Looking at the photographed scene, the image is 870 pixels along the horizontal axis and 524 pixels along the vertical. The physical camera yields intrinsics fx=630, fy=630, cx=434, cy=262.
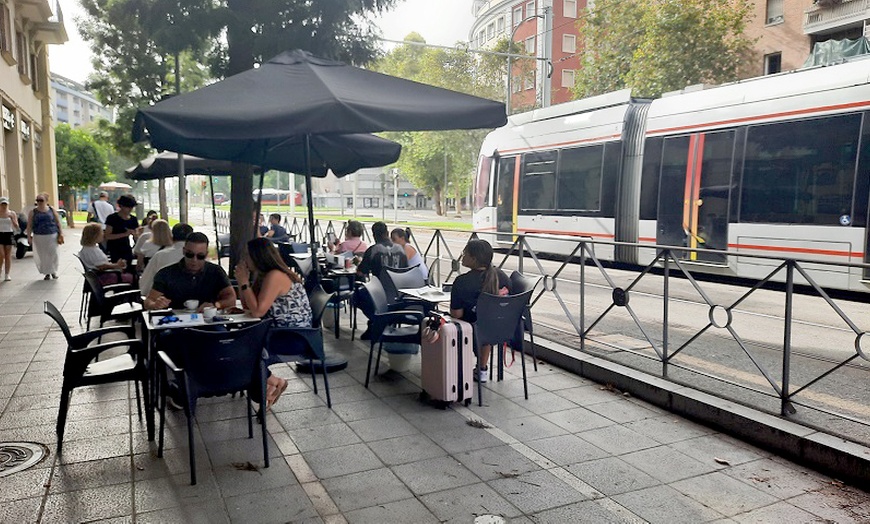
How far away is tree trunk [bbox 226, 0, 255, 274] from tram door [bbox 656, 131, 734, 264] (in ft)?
24.4

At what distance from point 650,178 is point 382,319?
8419mm

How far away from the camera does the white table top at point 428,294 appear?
5469mm

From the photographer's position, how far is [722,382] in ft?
16.6

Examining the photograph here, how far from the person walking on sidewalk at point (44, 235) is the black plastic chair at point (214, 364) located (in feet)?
32.6

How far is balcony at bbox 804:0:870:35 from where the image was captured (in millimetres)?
21562

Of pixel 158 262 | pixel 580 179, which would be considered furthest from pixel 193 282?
pixel 580 179

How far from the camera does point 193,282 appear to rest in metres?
5.05

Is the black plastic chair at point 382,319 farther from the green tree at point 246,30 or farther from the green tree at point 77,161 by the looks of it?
the green tree at point 77,161

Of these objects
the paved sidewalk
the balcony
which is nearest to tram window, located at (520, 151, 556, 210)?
the paved sidewalk

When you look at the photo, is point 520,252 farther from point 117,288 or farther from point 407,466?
point 117,288

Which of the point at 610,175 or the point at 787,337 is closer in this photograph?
the point at 787,337

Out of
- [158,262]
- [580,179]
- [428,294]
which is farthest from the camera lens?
[580,179]

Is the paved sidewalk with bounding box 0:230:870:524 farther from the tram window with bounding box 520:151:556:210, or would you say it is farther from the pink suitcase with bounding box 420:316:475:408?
the tram window with bounding box 520:151:556:210

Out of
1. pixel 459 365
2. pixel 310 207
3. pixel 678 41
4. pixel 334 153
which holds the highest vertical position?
pixel 678 41
